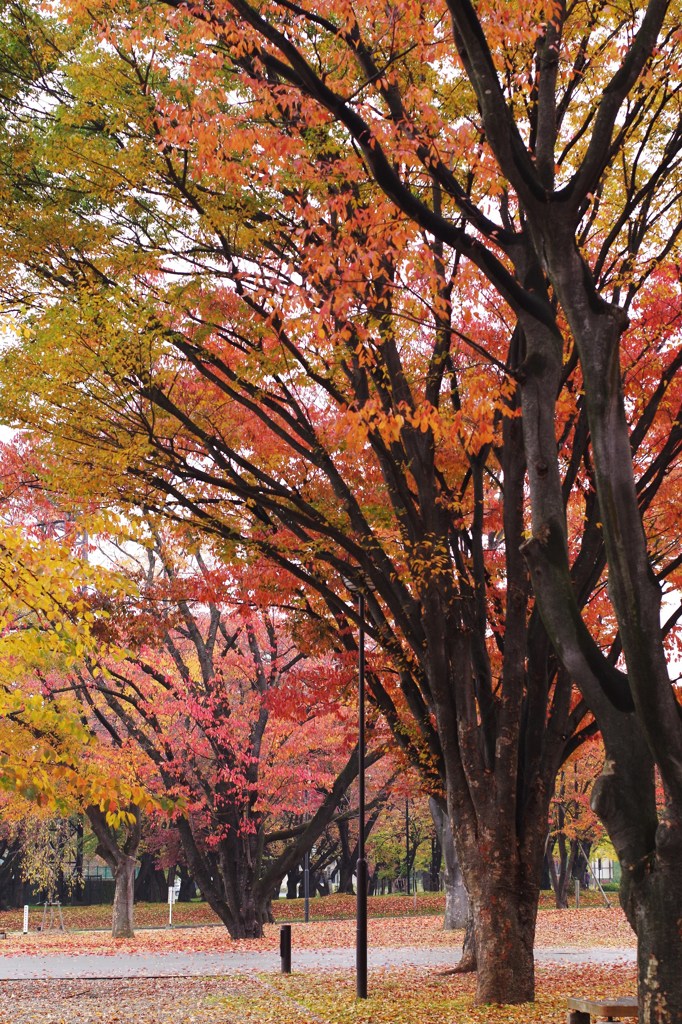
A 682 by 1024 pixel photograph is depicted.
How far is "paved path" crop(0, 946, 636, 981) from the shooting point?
17.4m

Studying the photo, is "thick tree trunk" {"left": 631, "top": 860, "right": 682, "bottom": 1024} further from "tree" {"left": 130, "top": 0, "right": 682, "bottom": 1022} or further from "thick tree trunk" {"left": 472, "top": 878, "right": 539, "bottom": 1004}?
"thick tree trunk" {"left": 472, "top": 878, "right": 539, "bottom": 1004}

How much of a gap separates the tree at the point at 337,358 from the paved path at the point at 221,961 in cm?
687

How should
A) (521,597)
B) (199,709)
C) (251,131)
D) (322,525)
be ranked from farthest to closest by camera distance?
1. (199,709)
2. (322,525)
3. (521,597)
4. (251,131)

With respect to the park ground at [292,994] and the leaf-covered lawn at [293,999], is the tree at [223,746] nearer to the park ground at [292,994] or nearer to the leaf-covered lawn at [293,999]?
the park ground at [292,994]

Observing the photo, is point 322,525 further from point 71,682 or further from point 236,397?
point 71,682

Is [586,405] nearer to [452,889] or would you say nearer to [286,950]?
[286,950]

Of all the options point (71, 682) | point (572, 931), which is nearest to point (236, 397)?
point (71, 682)

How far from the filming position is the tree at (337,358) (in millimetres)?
9805

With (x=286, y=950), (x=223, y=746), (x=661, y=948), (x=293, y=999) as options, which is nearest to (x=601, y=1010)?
(x=661, y=948)

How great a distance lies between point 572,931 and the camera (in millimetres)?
27656

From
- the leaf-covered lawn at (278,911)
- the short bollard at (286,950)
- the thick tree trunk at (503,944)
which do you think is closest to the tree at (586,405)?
the thick tree trunk at (503,944)

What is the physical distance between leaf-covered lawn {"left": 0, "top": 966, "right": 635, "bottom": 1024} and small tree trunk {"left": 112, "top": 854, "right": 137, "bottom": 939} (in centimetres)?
1158

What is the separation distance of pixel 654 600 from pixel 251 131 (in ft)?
16.5

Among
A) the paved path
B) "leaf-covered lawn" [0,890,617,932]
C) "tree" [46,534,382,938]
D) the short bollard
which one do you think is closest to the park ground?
the short bollard
